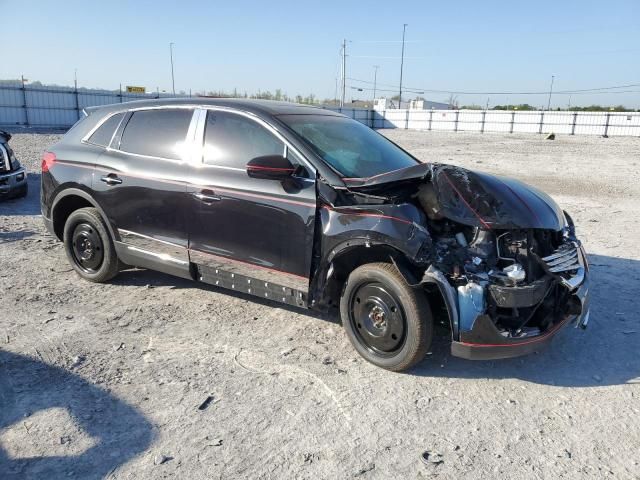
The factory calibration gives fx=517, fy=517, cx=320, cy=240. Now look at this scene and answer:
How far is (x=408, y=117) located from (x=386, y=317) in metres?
47.7

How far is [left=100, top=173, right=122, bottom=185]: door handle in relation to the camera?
5.00 metres

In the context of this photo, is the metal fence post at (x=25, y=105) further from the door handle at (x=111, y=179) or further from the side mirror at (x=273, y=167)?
the side mirror at (x=273, y=167)

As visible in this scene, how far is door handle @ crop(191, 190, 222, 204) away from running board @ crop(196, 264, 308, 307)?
61cm

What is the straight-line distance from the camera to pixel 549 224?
3814 mm

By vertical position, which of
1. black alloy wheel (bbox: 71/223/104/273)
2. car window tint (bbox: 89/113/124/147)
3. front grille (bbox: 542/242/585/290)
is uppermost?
car window tint (bbox: 89/113/124/147)

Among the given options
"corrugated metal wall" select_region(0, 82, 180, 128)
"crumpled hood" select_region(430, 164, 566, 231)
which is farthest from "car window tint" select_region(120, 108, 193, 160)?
"corrugated metal wall" select_region(0, 82, 180, 128)

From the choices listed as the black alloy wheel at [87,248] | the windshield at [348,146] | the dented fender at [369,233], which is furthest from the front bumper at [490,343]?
the black alloy wheel at [87,248]

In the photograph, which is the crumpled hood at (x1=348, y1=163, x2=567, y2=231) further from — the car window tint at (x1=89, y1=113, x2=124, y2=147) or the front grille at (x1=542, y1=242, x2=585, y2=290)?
the car window tint at (x1=89, y1=113, x2=124, y2=147)

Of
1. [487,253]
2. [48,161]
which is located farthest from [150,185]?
Answer: [487,253]

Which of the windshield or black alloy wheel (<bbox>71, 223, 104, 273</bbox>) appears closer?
the windshield

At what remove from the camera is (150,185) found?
4.77 meters

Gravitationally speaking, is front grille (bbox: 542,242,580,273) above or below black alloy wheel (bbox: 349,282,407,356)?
above

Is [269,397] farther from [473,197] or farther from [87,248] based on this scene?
[87,248]

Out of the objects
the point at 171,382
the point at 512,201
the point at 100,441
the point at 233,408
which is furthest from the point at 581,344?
the point at 100,441
